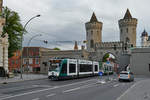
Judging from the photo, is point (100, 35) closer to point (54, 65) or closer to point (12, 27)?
point (12, 27)

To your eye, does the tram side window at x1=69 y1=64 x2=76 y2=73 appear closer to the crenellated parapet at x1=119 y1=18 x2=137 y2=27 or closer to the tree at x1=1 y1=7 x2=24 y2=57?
the tree at x1=1 y1=7 x2=24 y2=57

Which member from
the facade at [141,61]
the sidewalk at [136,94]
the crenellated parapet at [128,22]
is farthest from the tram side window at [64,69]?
the crenellated parapet at [128,22]

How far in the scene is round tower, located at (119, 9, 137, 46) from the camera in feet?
318

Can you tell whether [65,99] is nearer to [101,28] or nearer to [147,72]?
[147,72]

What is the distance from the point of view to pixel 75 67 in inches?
1281

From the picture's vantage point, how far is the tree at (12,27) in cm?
4597

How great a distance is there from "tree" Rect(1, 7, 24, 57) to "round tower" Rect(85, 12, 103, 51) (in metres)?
54.6

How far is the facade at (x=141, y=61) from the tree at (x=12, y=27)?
2818 centimetres

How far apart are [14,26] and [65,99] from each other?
121 ft

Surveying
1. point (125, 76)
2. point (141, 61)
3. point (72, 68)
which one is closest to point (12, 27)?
point (72, 68)

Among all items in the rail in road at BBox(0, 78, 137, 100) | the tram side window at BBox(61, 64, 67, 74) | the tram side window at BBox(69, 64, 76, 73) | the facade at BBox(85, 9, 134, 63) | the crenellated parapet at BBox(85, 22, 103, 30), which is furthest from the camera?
the crenellated parapet at BBox(85, 22, 103, 30)

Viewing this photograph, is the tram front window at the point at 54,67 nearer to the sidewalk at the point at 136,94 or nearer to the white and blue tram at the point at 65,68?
the white and blue tram at the point at 65,68

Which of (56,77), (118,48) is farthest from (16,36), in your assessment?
(118,48)

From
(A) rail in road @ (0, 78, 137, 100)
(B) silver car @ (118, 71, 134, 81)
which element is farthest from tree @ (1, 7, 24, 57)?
(A) rail in road @ (0, 78, 137, 100)
